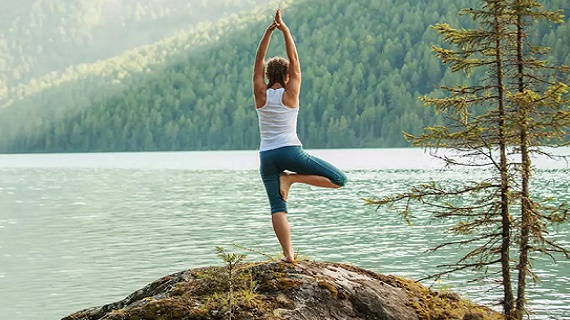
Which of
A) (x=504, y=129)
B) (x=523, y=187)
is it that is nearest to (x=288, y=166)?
(x=504, y=129)

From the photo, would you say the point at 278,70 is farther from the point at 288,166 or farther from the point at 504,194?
the point at 504,194

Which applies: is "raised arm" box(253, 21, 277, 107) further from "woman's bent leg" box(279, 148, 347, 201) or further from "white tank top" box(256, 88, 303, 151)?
"woman's bent leg" box(279, 148, 347, 201)

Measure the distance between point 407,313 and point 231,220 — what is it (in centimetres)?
3970

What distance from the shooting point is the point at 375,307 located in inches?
324

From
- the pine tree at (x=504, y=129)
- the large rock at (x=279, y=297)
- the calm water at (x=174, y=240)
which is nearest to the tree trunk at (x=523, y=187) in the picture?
the pine tree at (x=504, y=129)

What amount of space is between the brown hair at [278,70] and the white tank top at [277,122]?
12 centimetres

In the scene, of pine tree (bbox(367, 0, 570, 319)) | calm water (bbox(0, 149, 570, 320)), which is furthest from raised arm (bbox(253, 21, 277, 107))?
calm water (bbox(0, 149, 570, 320))

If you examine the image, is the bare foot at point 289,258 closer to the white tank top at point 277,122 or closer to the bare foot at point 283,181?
the bare foot at point 283,181

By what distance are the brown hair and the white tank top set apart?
12cm

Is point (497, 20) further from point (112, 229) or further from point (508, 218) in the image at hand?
point (112, 229)

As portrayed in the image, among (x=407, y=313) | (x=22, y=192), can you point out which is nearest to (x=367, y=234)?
(x=407, y=313)

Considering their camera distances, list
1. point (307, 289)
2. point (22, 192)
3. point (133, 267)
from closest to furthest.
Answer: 1. point (307, 289)
2. point (133, 267)
3. point (22, 192)

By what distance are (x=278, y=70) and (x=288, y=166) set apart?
99 cm

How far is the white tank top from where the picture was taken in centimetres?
866
